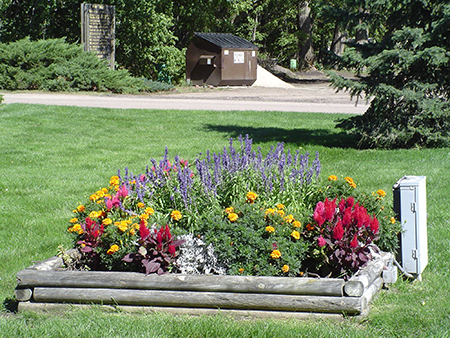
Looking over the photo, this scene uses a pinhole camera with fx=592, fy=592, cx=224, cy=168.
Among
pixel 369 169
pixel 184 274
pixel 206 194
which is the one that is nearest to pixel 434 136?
pixel 369 169

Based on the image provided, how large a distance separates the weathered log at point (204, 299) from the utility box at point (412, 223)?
3.15ft

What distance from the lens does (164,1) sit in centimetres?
3053

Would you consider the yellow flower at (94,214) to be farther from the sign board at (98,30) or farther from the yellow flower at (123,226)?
the sign board at (98,30)

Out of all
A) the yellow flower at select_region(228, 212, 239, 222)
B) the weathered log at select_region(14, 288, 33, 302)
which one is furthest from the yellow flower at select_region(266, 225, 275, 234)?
the weathered log at select_region(14, 288, 33, 302)

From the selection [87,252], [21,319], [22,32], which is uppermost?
[22,32]

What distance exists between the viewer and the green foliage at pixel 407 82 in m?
9.58

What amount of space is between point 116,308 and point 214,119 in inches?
411

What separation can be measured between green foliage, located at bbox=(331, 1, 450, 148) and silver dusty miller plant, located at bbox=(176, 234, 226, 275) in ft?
20.8

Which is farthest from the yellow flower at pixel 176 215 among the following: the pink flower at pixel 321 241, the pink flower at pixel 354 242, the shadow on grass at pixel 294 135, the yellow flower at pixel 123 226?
the shadow on grass at pixel 294 135

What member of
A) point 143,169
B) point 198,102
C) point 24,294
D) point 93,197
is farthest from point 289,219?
point 198,102

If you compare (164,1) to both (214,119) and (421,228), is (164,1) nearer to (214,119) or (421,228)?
(214,119)

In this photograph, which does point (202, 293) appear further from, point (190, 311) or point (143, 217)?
point (143, 217)

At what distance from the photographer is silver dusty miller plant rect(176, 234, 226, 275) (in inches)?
161

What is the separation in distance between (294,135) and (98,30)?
15.3 meters
